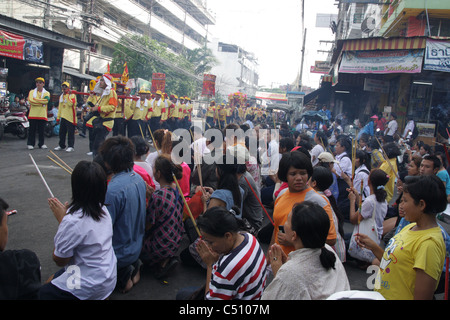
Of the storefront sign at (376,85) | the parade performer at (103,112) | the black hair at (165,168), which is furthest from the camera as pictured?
the storefront sign at (376,85)

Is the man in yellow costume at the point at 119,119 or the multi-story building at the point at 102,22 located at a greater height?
the multi-story building at the point at 102,22

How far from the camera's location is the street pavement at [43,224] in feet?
11.8

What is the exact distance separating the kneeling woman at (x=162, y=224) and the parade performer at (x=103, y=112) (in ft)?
19.1

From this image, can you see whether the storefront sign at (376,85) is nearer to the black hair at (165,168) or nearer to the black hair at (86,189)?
the black hair at (165,168)

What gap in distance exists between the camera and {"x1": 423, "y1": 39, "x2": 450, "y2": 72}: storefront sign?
10.7 metres

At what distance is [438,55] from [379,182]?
28.1ft

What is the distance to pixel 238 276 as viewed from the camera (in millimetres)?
2184

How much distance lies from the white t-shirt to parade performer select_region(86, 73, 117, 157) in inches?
268

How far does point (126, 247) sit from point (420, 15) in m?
14.4

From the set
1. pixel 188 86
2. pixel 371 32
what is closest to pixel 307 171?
pixel 371 32

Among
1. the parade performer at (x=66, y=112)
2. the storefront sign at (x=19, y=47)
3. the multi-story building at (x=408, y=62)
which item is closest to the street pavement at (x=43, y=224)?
the parade performer at (x=66, y=112)

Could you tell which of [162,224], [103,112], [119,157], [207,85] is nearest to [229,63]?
[207,85]

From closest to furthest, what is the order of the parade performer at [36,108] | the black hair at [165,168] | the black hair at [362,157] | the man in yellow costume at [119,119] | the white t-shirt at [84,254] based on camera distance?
the white t-shirt at [84,254] < the black hair at [165,168] < the black hair at [362,157] < the parade performer at [36,108] < the man in yellow costume at [119,119]
